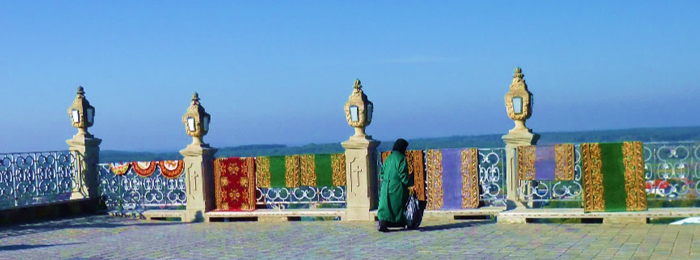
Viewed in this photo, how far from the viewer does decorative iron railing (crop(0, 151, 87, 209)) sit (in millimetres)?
16953

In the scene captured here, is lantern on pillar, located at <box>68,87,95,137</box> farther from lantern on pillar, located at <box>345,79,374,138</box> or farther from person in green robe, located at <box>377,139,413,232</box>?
person in green robe, located at <box>377,139,413,232</box>

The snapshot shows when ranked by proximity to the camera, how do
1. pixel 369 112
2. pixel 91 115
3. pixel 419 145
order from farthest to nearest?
pixel 419 145
pixel 91 115
pixel 369 112

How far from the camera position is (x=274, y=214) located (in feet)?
53.5

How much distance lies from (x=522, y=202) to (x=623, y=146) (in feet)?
5.90

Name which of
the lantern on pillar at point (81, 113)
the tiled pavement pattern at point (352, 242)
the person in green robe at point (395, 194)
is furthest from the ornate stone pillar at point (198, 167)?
the person in green robe at point (395, 194)

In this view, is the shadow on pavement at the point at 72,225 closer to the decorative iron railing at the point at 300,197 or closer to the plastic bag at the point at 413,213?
the decorative iron railing at the point at 300,197

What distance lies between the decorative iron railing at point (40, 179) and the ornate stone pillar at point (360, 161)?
606 cm

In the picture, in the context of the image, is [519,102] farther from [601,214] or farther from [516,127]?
[601,214]

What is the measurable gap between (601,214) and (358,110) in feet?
14.3

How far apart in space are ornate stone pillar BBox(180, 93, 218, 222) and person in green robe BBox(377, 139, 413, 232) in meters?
4.42

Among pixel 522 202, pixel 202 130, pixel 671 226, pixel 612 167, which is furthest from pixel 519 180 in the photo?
pixel 202 130

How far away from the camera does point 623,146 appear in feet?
44.8

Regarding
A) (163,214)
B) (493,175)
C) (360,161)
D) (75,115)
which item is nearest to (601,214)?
(493,175)

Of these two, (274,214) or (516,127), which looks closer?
(516,127)
